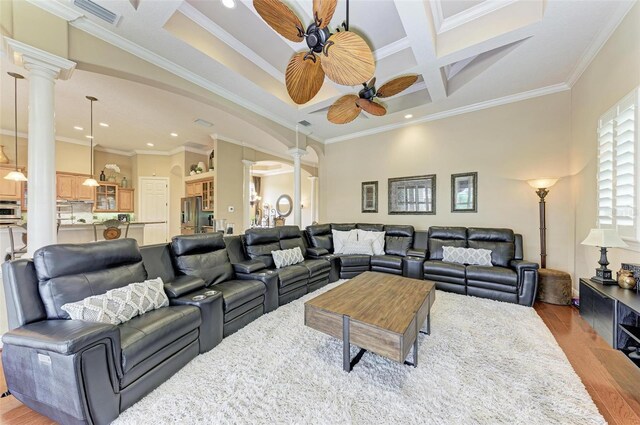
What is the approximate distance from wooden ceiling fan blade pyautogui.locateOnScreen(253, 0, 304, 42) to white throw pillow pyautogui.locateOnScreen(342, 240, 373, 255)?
3495 millimetres

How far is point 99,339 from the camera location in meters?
1.34

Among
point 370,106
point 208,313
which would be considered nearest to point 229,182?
point 370,106

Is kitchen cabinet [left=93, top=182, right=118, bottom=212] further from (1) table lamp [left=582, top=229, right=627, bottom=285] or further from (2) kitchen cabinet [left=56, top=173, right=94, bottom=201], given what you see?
(1) table lamp [left=582, top=229, right=627, bottom=285]

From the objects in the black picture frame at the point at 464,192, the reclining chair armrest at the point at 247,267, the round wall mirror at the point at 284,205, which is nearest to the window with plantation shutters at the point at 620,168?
the black picture frame at the point at 464,192

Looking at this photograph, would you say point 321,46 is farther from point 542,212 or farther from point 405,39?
point 542,212

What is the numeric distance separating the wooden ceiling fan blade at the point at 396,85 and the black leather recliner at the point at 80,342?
9.46 ft

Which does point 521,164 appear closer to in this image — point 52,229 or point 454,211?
point 454,211

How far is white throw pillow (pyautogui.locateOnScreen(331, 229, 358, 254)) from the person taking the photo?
4.69 m

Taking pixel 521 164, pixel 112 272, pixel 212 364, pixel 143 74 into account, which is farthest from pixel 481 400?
pixel 143 74

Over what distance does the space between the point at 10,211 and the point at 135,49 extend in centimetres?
575

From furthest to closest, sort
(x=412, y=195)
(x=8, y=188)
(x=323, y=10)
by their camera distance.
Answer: (x=8, y=188) < (x=412, y=195) < (x=323, y=10)

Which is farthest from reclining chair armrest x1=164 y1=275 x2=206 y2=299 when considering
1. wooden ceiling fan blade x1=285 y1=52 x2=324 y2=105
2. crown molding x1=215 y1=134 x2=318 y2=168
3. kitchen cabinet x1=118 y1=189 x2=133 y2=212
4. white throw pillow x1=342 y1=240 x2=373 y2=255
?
kitchen cabinet x1=118 y1=189 x2=133 y2=212

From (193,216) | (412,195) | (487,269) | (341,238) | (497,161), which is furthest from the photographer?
(193,216)

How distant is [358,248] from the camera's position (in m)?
4.54
